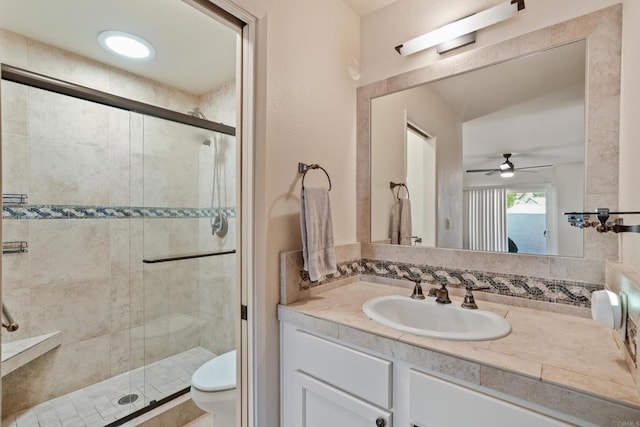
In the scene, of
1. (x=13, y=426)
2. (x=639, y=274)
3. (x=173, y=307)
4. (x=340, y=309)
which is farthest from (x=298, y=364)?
(x=13, y=426)

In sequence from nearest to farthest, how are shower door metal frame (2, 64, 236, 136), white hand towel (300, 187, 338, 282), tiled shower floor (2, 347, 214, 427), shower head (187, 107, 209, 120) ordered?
white hand towel (300, 187, 338, 282) → shower door metal frame (2, 64, 236, 136) → tiled shower floor (2, 347, 214, 427) → shower head (187, 107, 209, 120)

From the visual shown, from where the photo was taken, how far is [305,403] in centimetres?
122

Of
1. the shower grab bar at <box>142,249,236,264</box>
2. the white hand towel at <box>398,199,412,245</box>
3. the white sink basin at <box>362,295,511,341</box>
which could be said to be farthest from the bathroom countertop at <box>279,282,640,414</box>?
the shower grab bar at <box>142,249,236,264</box>

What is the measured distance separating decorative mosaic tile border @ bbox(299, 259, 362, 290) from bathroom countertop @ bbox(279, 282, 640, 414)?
0.11m

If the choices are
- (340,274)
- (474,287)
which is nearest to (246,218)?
(340,274)

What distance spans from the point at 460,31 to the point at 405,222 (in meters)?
1.00

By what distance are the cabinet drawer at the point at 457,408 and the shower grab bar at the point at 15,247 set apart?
234cm

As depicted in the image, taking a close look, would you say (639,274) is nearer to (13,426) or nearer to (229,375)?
(229,375)

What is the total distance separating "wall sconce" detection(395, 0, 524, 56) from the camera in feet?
4.30

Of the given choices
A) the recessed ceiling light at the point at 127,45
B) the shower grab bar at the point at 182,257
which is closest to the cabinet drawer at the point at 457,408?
the shower grab bar at the point at 182,257

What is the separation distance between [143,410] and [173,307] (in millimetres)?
752

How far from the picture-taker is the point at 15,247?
1.81 metres

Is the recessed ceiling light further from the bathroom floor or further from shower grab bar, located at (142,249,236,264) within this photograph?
the bathroom floor

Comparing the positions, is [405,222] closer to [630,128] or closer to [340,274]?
[340,274]
